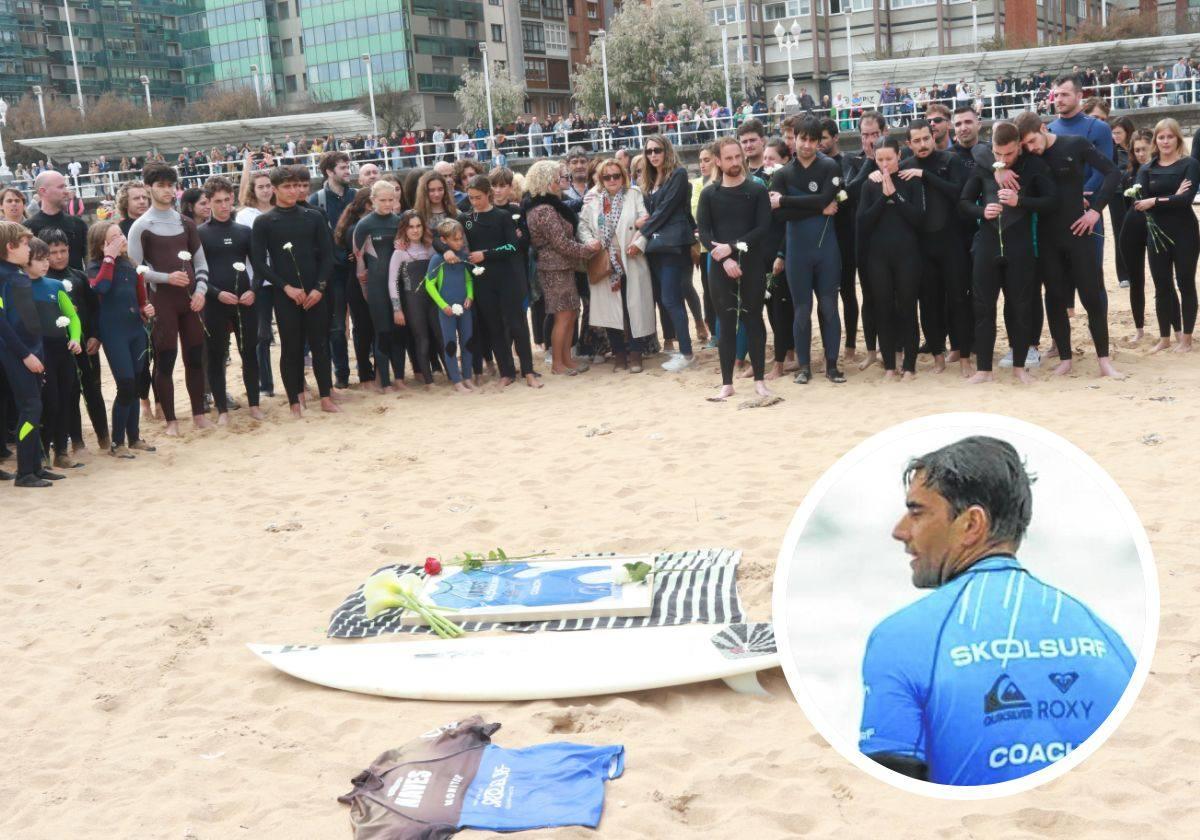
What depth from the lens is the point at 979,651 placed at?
5.59ft

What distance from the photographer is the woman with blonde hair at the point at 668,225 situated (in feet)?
32.4

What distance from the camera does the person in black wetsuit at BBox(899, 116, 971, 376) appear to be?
28.1 feet

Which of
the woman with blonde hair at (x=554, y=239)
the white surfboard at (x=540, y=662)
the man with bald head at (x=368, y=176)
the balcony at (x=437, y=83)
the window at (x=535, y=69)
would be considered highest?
the window at (x=535, y=69)

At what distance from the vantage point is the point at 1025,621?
1.71 m

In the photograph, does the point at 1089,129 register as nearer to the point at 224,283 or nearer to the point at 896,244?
the point at 896,244

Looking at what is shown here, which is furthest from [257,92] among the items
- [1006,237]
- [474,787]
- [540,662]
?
[474,787]

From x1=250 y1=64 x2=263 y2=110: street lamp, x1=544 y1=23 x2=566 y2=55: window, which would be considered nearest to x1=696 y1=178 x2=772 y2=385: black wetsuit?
x1=250 y1=64 x2=263 y2=110: street lamp

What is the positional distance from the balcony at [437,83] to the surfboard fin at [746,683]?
7172 cm

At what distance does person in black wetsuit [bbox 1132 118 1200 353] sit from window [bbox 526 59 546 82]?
70777mm

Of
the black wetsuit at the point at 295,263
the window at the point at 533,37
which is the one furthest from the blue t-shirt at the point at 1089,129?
the window at the point at 533,37

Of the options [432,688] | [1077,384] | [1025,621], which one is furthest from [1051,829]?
[1077,384]

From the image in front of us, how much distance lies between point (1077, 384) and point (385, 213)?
571 centimetres

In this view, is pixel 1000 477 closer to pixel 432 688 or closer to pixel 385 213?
pixel 432 688

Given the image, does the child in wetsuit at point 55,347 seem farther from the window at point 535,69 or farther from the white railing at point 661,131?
the window at point 535,69
